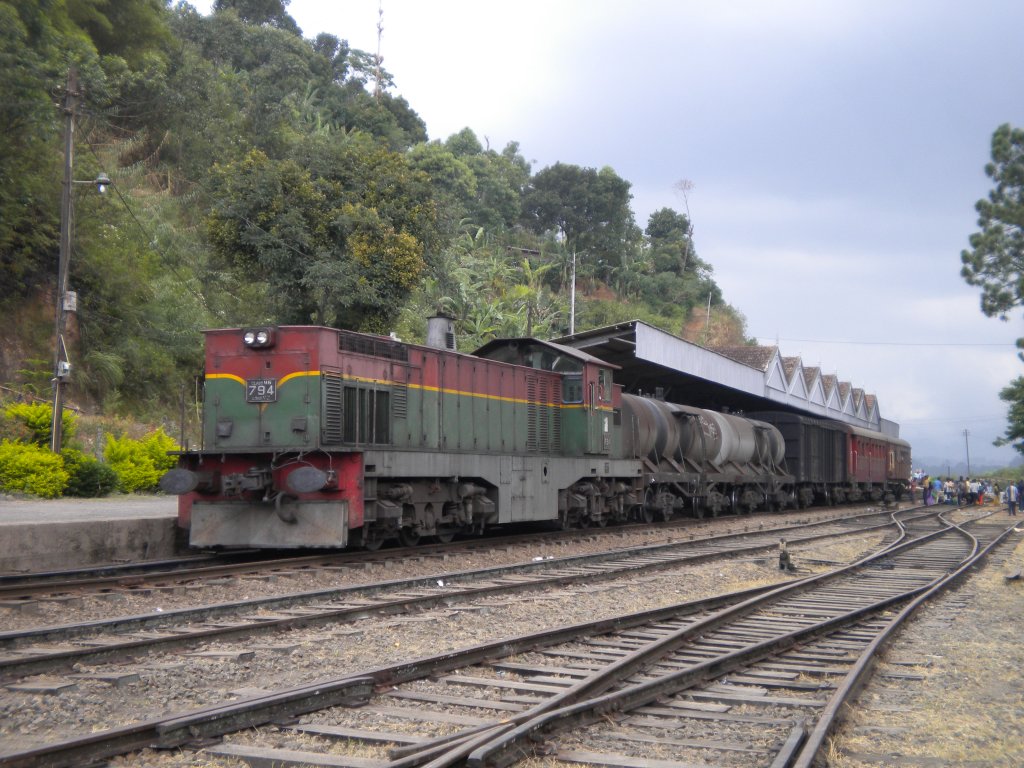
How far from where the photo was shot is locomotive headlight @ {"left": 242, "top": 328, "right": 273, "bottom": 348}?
11.8 m

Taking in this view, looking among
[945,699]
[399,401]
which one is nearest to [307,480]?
[399,401]

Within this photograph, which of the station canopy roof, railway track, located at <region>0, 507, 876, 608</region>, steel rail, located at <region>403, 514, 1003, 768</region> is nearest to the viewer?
steel rail, located at <region>403, 514, 1003, 768</region>

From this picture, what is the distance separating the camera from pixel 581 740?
4.84 meters

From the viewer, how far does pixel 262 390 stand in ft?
38.8

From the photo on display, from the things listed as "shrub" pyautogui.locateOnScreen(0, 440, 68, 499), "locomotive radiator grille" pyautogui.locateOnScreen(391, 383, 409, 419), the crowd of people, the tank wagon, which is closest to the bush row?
"shrub" pyautogui.locateOnScreen(0, 440, 68, 499)

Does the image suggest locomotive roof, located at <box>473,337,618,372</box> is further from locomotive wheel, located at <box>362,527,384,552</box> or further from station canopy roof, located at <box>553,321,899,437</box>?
locomotive wheel, located at <box>362,527,384,552</box>

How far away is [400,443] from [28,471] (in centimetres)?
890

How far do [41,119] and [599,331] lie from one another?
49.9ft

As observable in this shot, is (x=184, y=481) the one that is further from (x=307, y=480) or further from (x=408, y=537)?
(x=408, y=537)

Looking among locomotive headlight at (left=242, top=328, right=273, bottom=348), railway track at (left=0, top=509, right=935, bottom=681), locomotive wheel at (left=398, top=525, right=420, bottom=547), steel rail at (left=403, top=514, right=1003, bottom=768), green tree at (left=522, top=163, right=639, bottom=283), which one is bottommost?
steel rail at (left=403, top=514, right=1003, bottom=768)

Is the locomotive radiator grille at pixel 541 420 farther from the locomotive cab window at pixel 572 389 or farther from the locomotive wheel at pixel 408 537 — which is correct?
the locomotive wheel at pixel 408 537

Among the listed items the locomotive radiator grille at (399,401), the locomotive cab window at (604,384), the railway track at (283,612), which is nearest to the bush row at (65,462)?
the locomotive radiator grille at (399,401)

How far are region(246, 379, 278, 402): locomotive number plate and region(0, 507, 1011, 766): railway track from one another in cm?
574

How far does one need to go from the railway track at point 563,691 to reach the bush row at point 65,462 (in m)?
12.1
